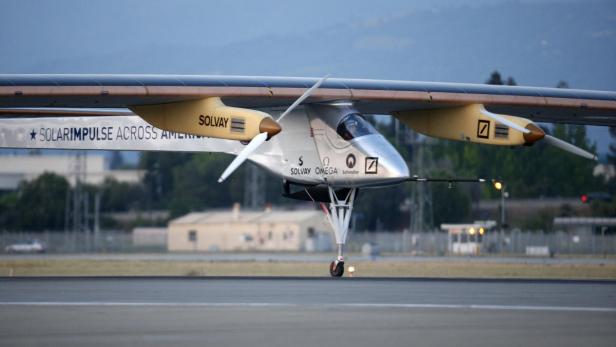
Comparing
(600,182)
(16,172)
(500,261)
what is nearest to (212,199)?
(16,172)

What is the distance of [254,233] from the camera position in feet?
263

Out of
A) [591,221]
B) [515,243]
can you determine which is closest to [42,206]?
[515,243]

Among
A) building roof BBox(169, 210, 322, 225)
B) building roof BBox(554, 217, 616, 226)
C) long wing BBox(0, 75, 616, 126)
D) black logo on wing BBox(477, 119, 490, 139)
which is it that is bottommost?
building roof BBox(554, 217, 616, 226)

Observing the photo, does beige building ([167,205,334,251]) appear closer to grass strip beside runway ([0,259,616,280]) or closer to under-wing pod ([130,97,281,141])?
grass strip beside runway ([0,259,616,280])

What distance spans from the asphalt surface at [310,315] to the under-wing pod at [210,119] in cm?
467

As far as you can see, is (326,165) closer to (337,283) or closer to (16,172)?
(337,283)

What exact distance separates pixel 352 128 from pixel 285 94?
2.15 m

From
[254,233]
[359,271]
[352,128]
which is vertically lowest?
[359,271]

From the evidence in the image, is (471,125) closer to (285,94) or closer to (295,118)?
(295,118)

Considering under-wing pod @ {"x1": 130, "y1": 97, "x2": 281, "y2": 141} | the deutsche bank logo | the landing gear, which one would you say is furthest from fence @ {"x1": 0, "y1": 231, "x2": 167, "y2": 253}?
the deutsche bank logo

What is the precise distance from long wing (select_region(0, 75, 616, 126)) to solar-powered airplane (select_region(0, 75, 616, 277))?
0.03m

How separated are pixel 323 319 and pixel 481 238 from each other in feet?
176

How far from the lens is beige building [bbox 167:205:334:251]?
7944cm

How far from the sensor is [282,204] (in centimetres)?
10938
